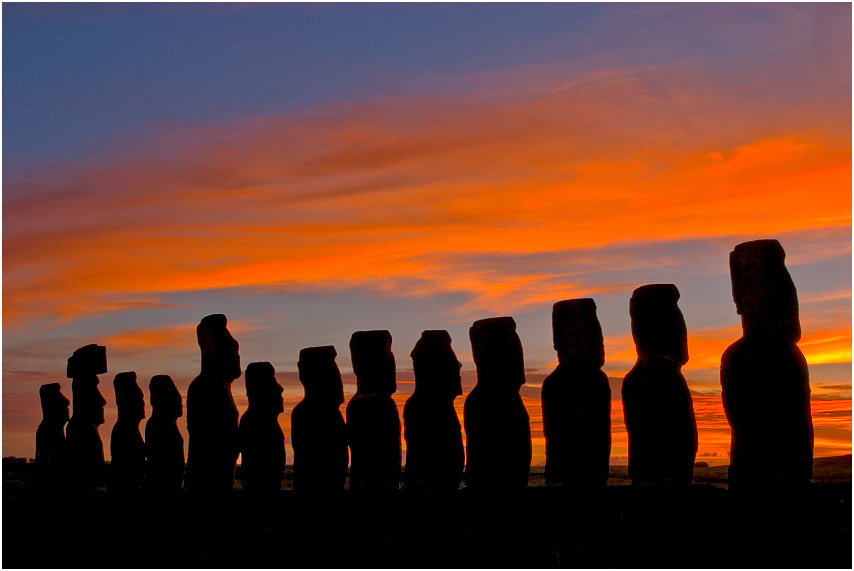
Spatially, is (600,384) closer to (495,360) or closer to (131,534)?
(495,360)

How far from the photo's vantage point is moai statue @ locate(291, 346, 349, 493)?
35.4 feet

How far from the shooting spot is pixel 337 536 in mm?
9680

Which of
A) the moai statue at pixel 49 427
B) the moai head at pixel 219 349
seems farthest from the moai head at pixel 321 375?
the moai statue at pixel 49 427

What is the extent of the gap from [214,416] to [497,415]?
4.17 meters

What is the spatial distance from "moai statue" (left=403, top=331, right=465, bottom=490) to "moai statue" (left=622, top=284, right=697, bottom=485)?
2.00m

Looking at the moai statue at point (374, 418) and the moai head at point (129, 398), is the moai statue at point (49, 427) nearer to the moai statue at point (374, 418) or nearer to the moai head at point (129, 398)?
the moai head at point (129, 398)

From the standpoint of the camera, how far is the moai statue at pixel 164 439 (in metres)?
12.8

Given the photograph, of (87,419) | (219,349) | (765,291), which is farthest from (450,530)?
(87,419)

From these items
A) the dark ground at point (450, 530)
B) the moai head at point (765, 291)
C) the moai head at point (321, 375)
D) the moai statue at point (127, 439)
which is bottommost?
the dark ground at point (450, 530)

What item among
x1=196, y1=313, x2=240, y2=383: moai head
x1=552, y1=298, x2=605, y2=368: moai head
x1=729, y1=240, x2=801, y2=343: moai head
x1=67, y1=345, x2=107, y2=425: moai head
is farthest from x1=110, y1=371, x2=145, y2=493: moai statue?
x1=729, y1=240, x2=801, y2=343: moai head

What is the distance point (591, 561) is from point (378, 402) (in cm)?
343

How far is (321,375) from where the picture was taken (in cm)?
1122

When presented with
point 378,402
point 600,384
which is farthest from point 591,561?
point 378,402

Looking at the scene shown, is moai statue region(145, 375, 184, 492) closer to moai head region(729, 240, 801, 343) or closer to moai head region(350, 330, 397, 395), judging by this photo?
moai head region(350, 330, 397, 395)
